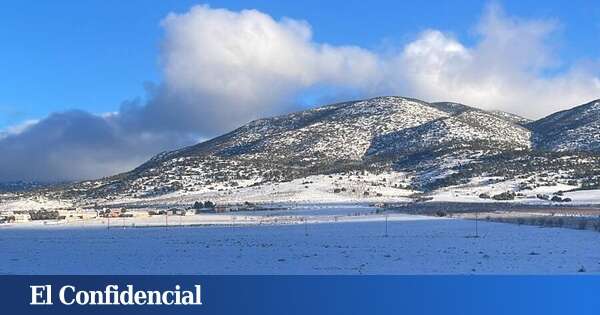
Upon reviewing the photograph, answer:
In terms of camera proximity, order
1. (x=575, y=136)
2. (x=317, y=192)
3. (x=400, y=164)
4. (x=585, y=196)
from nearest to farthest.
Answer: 1. (x=585, y=196)
2. (x=317, y=192)
3. (x=400, y=164)
4. (x=575, y=136)

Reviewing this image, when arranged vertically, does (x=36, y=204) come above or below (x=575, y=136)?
below

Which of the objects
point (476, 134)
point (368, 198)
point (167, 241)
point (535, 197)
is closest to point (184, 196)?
point (368, 198)

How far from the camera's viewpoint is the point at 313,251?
98.7 ft

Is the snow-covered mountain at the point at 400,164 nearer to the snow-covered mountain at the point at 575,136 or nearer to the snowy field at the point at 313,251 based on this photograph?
the snow-covered mountain at the point at 575,136

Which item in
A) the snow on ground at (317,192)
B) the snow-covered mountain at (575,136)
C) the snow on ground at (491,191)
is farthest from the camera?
the snow-covered mountain at (575,136)

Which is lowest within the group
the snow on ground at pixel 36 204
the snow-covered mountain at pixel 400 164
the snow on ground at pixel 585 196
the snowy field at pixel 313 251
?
the snowy field at pixel 313 251

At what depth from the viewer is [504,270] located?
886 inches

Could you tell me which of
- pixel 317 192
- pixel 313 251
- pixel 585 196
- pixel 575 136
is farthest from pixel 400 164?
pixel 313 251

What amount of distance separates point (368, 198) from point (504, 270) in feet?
270

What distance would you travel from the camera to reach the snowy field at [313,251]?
78.3 feet

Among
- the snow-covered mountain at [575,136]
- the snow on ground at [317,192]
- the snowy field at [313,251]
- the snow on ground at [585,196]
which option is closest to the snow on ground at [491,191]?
the snow on ground at [585,196]

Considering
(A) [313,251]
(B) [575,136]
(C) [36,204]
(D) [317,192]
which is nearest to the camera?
(A) [313,251]

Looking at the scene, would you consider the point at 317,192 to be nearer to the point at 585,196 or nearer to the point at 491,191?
the point at 491,191

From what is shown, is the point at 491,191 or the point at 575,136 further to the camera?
the point at 575,136
